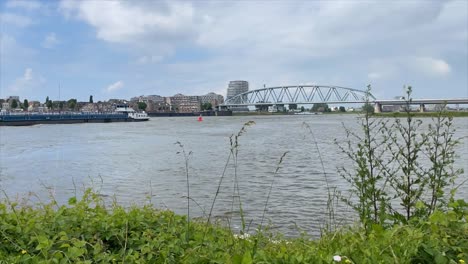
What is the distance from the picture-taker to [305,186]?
14281mm

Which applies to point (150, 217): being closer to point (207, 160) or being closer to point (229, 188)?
point (229, 188)

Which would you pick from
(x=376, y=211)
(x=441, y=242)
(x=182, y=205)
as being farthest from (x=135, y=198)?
(x=441, y=242)

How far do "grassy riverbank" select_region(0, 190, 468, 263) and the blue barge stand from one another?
103743 mm

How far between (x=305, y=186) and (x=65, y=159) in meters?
17.8

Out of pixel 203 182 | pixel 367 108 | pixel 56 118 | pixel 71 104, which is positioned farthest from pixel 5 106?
pixel 367 108

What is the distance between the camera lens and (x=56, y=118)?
371ft

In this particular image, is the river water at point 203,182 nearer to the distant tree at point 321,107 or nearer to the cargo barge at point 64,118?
the cargo barge at point 64,118

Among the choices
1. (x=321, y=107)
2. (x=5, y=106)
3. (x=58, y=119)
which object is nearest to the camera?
(x=58, y=119)

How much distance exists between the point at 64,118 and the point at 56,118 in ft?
6.33

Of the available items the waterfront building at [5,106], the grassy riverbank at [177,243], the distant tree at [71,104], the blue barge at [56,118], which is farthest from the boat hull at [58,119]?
the grassy riverbank at [177,243]

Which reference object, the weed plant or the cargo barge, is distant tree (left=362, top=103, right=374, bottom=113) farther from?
the cargo barge

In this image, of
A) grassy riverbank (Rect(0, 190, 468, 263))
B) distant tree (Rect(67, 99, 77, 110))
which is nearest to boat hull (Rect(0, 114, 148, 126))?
distant tree (Rect(67, 99, 77, 110))

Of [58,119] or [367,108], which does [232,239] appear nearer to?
[367,108]

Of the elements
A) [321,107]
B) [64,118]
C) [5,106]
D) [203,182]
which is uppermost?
[5,106]
